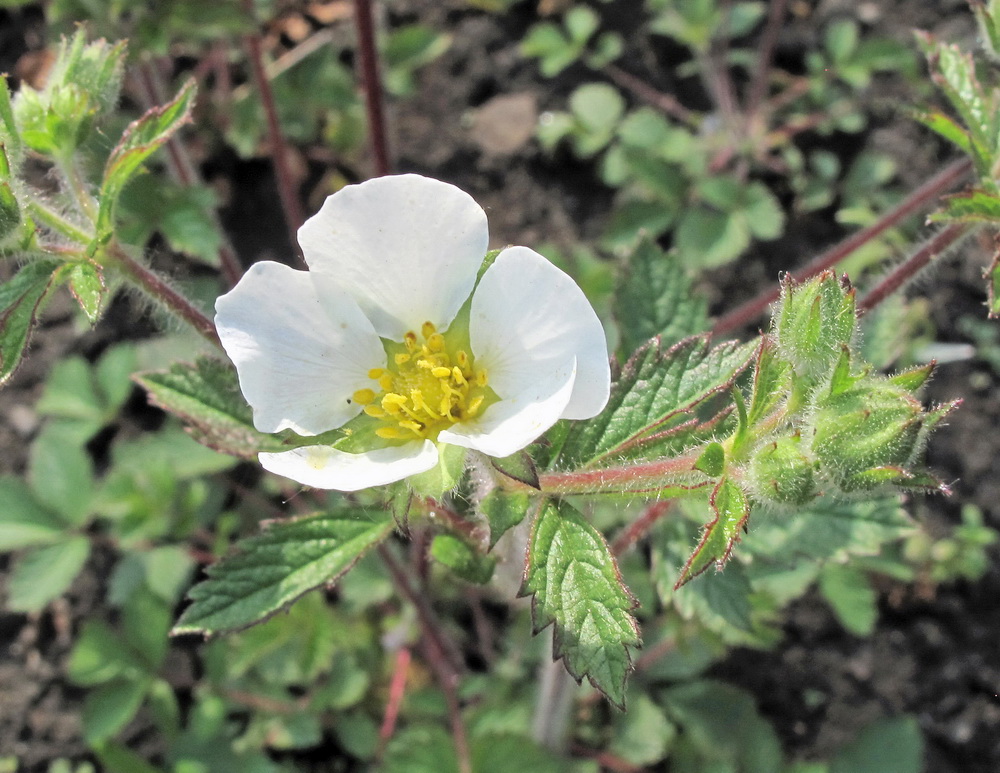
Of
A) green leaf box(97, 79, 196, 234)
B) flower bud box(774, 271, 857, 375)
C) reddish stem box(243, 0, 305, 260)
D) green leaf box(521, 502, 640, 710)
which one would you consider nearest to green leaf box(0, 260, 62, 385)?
green leaf box(97, 79, 196, 234)

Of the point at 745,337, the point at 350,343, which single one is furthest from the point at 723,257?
the point at 350,343

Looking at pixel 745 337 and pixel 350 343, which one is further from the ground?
pixel 350 343

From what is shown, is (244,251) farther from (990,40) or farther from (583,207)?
(990,40)

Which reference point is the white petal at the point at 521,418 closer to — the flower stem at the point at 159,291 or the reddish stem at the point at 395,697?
the flower stem at the point at 159,291

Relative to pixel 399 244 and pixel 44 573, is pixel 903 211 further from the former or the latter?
pixel 44 573

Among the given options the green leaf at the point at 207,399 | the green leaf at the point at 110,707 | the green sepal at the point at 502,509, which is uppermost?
the green sepal at the point at 502,509

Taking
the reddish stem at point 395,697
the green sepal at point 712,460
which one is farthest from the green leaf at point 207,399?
the reddish stem at point 395,697

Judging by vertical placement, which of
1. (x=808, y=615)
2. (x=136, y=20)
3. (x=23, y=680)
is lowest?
(x=23, y=680)

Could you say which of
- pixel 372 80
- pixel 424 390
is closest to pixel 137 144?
pixel 424 390
